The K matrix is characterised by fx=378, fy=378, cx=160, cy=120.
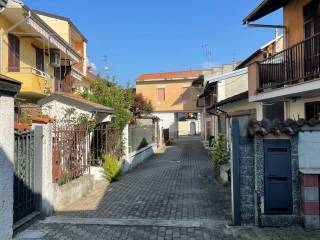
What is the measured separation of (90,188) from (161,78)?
155 ft

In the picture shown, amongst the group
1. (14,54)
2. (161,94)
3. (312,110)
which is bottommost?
(312,110)

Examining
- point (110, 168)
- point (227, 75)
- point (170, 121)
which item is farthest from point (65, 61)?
point (170, 121)

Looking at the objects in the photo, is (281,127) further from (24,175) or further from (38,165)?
(24,175)

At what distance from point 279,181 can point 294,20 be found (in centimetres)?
852

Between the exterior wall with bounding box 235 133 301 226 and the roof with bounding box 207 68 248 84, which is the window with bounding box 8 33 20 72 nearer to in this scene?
the roof with bounding box 207 68 248 84

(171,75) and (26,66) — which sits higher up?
(171,75)

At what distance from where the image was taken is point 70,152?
10.5m

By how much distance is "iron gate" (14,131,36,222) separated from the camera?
7.07m

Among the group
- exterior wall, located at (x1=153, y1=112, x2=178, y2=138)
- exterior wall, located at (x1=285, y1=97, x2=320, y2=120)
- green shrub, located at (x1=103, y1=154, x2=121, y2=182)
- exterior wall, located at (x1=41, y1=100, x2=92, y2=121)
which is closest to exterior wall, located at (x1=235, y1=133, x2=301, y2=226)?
exterior wall, located at (x1=285, y1=97, x2=320, y2=120)

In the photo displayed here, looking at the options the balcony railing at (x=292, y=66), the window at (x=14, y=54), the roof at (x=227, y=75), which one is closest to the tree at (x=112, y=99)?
the window at (x=14, y=54)

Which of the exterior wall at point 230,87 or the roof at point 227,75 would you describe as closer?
the roof at point 227,75

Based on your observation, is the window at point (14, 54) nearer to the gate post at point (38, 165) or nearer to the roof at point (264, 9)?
the roof at point (264, 9)

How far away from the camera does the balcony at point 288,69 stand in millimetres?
11148

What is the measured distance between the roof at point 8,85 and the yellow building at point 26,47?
1091cm
